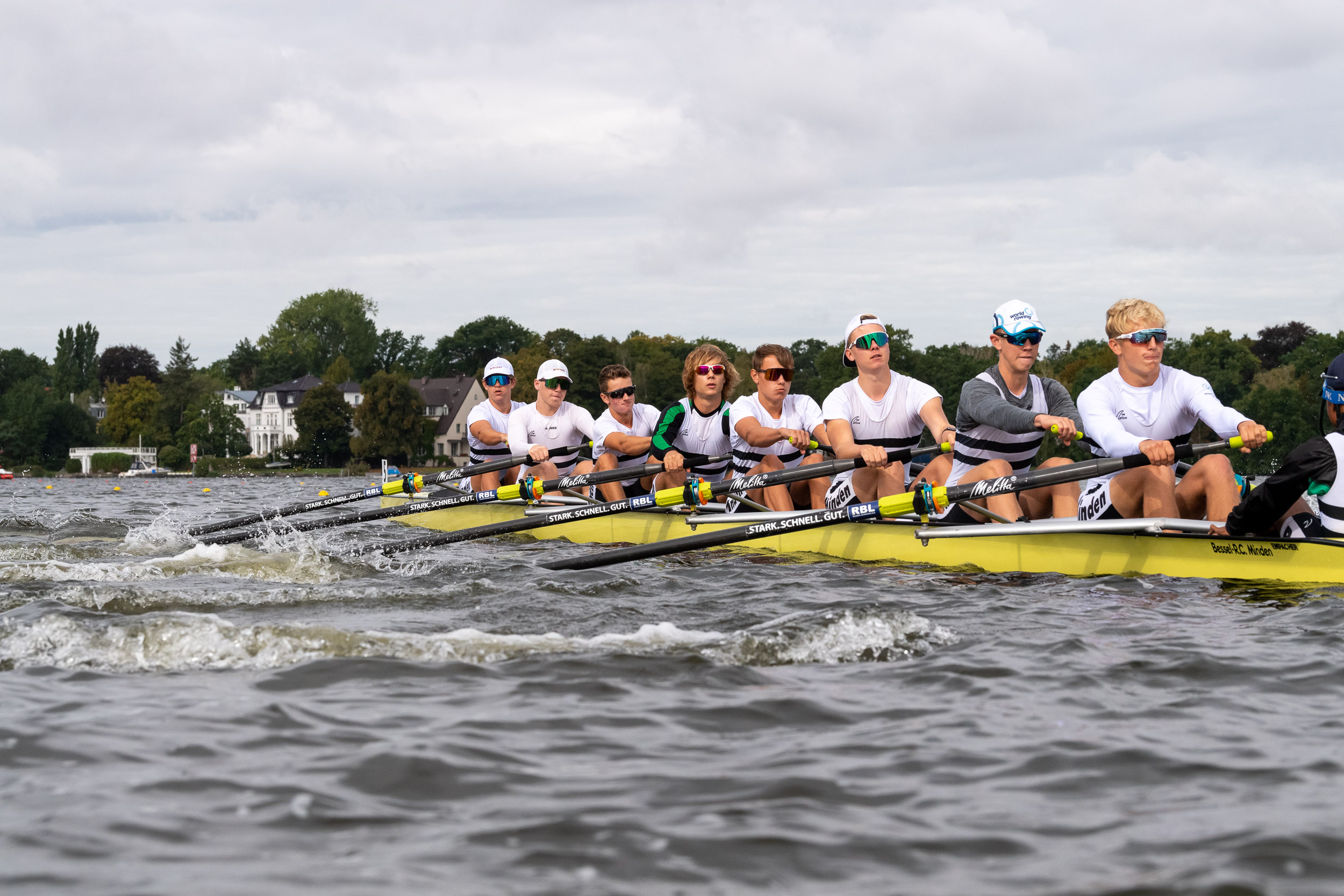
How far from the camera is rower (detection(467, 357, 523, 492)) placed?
1378 cm

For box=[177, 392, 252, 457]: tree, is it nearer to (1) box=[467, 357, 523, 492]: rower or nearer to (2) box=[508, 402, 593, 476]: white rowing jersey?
(1) box=[467, 357, 523, 492]: rower

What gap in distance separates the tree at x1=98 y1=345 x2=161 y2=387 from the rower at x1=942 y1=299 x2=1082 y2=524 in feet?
359

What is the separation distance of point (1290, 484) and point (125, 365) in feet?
375

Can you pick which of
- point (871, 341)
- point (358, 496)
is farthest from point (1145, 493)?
point (358, 496)

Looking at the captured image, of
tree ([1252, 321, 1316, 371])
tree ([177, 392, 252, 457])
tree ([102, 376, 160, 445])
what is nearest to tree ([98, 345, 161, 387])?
tree ([102, 376, 160, 445])

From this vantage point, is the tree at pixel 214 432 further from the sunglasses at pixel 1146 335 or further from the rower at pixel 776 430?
the sunglasses at pixel 1146 335

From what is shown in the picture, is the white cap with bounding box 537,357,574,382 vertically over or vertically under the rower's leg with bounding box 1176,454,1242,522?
over

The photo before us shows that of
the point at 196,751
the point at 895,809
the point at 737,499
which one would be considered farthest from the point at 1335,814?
the point at 737,499

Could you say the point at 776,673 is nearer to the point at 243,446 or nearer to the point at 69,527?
the point at 69,527

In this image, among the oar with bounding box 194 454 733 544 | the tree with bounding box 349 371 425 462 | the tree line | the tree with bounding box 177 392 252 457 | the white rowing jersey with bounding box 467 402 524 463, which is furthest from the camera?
the tree with bounding box 177 392 252 457

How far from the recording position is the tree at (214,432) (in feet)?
279

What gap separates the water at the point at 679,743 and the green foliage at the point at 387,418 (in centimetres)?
6958

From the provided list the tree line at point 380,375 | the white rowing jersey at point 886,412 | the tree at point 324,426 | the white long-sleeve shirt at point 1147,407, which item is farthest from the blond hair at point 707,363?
the tree at point 324,426

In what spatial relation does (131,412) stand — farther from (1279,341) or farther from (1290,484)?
(1290,484)
